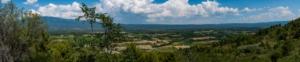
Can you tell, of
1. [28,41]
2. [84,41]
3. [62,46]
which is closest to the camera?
[84,41]

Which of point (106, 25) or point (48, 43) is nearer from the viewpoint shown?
point (106, 25)

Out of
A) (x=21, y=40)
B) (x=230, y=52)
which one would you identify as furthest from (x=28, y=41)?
(x=230, y=52)

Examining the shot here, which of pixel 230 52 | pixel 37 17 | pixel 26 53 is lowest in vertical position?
pixel 230 52

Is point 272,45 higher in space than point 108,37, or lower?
lower

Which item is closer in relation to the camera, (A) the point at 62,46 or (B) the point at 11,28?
(B) the point at 11,28

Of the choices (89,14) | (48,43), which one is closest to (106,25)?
(89,14)

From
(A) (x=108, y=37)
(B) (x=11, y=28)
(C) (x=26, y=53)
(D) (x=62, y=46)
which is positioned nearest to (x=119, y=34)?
(A) (x=108, y=37)

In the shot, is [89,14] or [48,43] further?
[48,43]

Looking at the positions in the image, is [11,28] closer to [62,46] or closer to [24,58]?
[24,58]

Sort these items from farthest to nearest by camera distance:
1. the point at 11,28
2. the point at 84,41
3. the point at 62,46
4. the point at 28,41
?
1. the point at 62,46
2. the point at 28,41
3. the point at 11,28
4. the point at 84,41

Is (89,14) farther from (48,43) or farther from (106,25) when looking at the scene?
(48,43)
